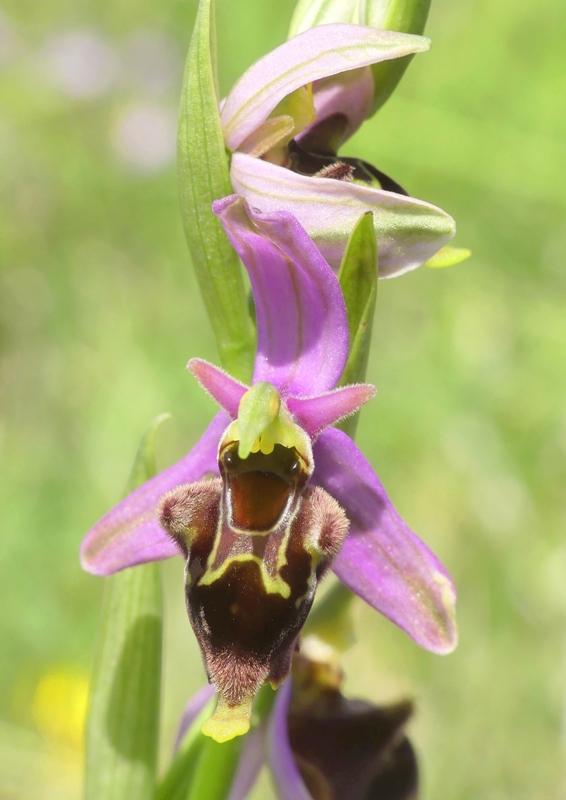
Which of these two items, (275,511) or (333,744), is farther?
(333,744)

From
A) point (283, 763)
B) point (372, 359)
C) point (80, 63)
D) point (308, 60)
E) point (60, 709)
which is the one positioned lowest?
point (60, 709)

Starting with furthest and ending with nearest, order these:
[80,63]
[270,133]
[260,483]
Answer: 1. [80,63]
2. [270,133]
3. [260,483]

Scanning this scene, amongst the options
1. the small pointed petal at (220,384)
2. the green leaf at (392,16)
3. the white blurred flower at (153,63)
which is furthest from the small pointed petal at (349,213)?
the white blurred flower at (153,63)

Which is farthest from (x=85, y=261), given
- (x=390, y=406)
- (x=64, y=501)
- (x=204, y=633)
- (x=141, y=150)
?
(x=204, y=633)

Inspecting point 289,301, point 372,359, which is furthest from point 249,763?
point 372,359

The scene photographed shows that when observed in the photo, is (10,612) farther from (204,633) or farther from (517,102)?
(517,102)

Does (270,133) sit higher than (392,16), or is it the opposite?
(392,16)

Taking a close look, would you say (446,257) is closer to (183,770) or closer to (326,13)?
(326,13)
